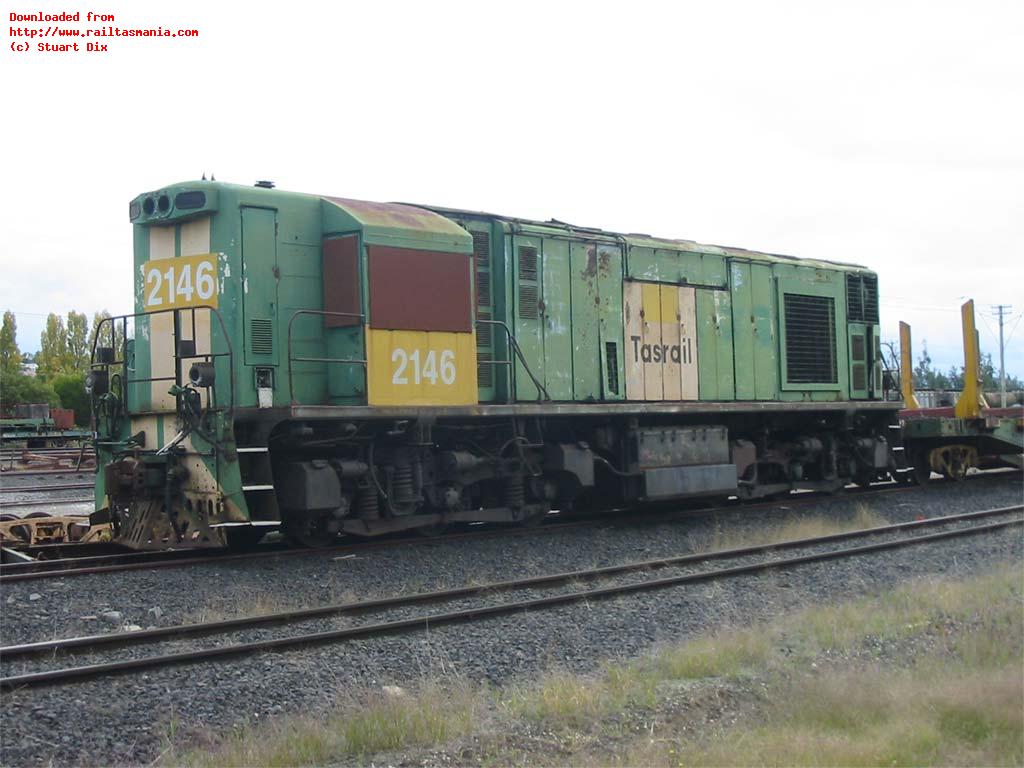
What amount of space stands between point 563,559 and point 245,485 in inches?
126

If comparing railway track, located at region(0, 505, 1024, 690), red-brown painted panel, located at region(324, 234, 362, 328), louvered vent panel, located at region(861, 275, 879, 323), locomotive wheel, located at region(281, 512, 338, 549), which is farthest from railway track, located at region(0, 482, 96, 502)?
louvered vent panel, located at region(861, 275, 879, 323)

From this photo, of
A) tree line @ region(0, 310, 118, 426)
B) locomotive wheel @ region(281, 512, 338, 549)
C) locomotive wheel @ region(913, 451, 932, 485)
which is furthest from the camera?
tree line @ region(0, 310, 118, 426)

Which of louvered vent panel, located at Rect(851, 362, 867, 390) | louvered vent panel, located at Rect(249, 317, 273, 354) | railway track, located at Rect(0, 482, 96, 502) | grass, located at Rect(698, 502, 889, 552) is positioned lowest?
grass, located at Rect(698, 502, 889, 552)

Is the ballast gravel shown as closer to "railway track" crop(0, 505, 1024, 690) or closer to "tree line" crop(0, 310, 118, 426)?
"railway track" crop(0, 505, 1024, 690)

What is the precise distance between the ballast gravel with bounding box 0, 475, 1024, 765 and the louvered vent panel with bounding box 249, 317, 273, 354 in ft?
6.58

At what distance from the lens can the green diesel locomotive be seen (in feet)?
31.5

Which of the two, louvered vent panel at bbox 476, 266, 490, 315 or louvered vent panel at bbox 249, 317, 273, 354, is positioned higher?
louvered vent panel at bbox 476, 266, 490, 315

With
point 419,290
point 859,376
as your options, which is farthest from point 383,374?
point 859,376

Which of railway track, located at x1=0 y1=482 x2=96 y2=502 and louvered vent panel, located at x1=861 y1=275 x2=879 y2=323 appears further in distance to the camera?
railway track, located at x1=0 y1=482 x2=96 y2=502

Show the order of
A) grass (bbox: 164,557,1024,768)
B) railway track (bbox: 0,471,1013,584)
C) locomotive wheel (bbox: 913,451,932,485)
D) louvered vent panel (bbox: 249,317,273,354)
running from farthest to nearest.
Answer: locomotive wheel (bbox: 913,451,932,485) → louvered vent panel (bbox: 249,317,273,354) → railway track (bbox: 0,471,1013,584) → grass (bbox: 164,557,1024,768)

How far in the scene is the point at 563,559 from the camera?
10508 millimetres

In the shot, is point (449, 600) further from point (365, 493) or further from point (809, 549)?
point (809, 549)

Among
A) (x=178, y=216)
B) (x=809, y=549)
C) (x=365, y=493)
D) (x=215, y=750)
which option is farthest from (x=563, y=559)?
(x=215, y=750)

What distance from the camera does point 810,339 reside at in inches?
624
